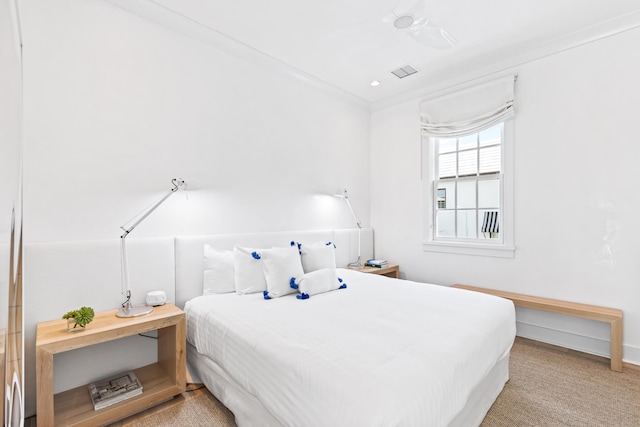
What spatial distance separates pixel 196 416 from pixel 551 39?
4.23m

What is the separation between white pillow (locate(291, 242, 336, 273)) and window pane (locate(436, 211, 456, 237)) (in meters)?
1.60

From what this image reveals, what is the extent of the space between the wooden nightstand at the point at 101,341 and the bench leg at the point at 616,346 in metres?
3.29

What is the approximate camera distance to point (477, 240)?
3.53m

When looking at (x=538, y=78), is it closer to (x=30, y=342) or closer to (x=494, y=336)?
(x=494, y=336)

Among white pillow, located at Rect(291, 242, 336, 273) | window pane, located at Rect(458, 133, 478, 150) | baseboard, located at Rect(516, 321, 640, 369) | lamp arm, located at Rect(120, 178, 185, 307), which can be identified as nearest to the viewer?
lamp arm, located at Rect(120, 178, 185, 307)

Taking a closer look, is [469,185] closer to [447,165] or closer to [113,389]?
[447,165]

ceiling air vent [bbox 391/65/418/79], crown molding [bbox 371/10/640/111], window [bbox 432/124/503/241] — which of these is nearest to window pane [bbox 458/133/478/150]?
Result: window [bbox 432/124/503/241]

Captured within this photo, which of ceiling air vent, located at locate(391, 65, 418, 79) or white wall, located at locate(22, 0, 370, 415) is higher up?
ceiling air vent, located at locate(391, 65, 418, 79)

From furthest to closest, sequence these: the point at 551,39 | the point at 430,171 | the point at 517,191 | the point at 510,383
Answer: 1. the point at 430,171
2. the point at 517,191
3. the point at 551,39
4. the point at 510,383

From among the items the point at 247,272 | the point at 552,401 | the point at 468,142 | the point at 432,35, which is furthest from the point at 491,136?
the point at 247,272

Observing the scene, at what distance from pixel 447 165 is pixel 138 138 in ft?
10.7

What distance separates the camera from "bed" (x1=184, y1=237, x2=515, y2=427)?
1.21m

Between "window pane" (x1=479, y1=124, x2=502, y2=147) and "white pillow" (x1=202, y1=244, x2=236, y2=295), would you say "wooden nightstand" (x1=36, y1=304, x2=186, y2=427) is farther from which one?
"window pane" (x1=479, y1=124, x2=502, y2=147)

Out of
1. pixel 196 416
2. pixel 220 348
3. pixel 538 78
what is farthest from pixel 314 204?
pixel 538 78
